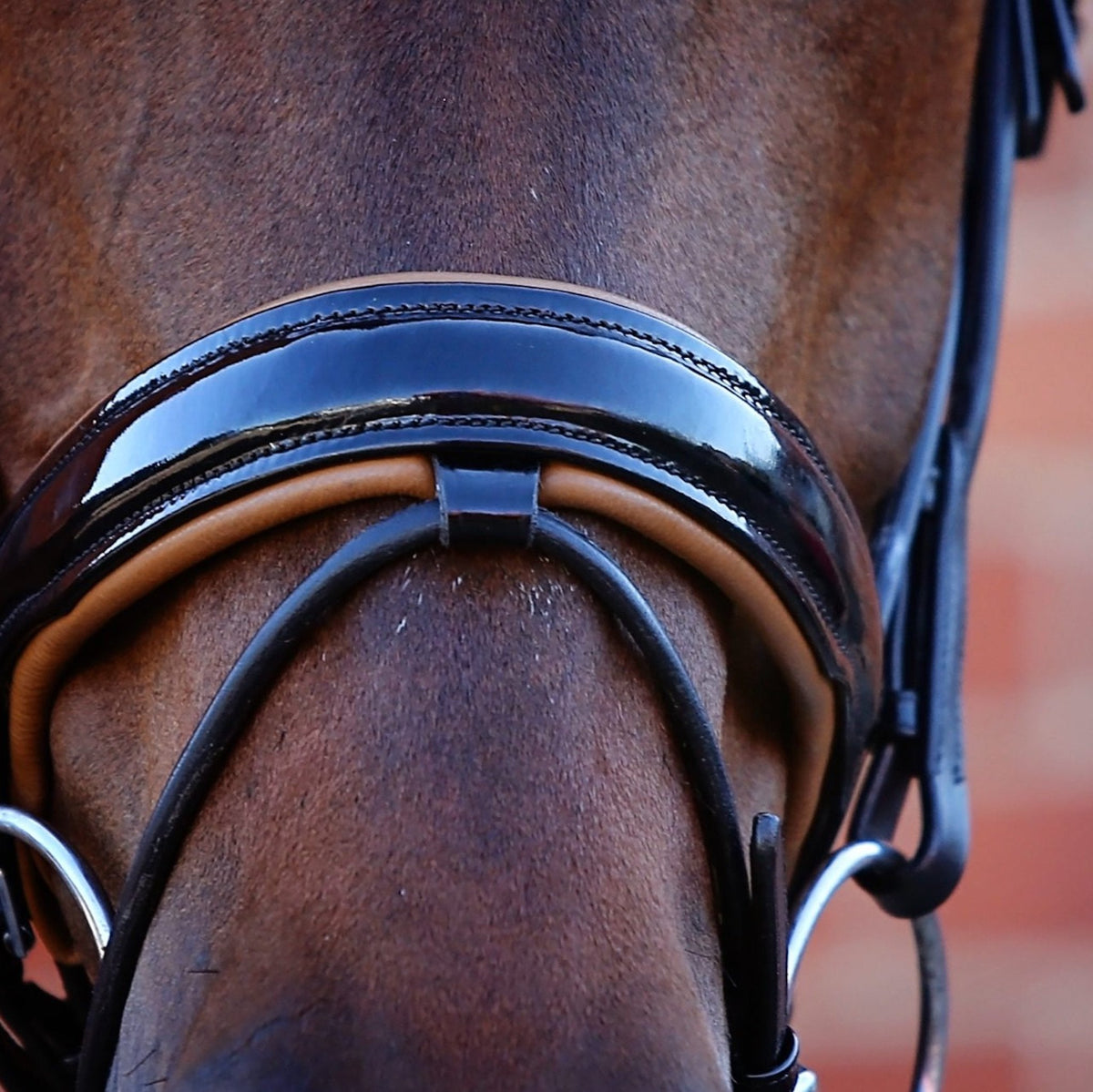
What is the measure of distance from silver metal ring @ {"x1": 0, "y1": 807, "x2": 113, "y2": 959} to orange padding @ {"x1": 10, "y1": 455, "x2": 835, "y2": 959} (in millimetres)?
18

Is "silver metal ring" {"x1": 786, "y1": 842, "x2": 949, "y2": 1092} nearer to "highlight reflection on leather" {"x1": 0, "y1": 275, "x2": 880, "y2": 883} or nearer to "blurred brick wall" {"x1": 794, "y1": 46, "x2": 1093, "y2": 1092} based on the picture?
"highlight reflection on leather" {"x1": 0, "y1": 275, "x2": 880, "y2": 883}

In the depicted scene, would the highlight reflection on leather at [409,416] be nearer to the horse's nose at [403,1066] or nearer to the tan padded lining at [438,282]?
the tan padded lining at [438,282]

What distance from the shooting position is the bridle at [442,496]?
57 cm

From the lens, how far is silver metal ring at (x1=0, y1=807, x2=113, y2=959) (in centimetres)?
63

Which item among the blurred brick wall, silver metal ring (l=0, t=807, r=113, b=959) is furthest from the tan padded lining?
the blurred brick wall

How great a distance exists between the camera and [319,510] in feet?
1.90

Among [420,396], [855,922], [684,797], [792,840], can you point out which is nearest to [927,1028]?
[792,840]

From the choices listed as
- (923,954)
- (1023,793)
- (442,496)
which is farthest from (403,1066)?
(1023,793)

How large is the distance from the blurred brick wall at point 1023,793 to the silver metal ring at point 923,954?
111cm

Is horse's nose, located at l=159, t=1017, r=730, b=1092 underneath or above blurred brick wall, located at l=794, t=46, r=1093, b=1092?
underneath

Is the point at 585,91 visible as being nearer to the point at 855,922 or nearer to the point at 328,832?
the point at 328,832

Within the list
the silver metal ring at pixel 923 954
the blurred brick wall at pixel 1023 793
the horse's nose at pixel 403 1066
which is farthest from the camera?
the blurred brick wall at pixel 1023 793

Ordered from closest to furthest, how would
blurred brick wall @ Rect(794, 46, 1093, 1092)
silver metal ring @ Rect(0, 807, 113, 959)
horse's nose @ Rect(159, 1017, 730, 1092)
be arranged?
horse's nose @ Rect(159, 1017, 730, 1092) → silver metal ring @ Rect(0, 807, 113, 959) → blurred brick wall @ Rect(794, 46, 1093, 1092)

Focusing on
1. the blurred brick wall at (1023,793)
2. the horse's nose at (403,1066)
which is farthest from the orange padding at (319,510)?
the blurred brick wall at (1023,793)
